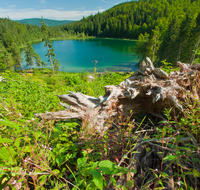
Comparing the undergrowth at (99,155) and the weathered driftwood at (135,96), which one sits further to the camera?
the weathered driftwood at (135,96)

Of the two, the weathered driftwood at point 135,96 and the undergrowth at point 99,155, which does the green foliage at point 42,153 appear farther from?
the weathered driftwood at point 135,96

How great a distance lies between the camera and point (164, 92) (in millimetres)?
2631

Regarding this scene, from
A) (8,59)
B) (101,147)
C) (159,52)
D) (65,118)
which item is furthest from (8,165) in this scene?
(8,59)

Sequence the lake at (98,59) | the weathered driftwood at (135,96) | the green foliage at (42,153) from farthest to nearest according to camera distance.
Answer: the lake at (98,59) < the weathered driftwood at (135,96) < the green foliage at (42,153)

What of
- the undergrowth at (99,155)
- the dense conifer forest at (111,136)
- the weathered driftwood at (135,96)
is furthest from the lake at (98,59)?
the undergrowth at (99,155)

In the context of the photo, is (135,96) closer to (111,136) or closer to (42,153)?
(111,136)

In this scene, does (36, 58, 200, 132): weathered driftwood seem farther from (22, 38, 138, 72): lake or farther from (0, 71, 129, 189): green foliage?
(22, 38, 138, 72): lake

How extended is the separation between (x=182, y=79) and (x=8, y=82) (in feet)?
21.2

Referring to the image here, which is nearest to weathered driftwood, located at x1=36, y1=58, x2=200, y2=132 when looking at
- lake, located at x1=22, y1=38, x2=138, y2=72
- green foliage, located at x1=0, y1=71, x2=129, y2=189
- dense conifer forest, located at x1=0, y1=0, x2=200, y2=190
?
dense conifer forest, located at x1=0, y1=0, x2=200, y2=190

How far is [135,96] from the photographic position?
→ 118 inches

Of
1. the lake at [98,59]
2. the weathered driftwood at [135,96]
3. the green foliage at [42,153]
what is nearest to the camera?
the green foliage at [42,153]

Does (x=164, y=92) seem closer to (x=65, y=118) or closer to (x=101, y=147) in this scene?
(x=101, y=147)

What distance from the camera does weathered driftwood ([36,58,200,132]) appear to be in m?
2.73

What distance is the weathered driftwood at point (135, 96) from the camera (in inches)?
107
